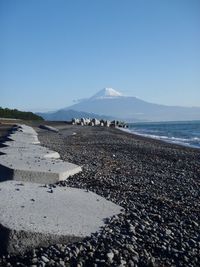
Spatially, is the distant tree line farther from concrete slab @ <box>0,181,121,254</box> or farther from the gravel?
concrete slab @ <box>0,181,121,254</box>

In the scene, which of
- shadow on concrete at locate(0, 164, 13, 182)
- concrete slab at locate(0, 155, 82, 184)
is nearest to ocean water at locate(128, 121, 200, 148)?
concrete slab at locate(0, 155, 82, 184)

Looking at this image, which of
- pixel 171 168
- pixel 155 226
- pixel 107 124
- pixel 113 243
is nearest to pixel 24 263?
pixel 113 243

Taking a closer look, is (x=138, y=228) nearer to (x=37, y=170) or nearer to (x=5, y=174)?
(x=37, y=170)

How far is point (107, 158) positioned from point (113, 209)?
22.5 feet

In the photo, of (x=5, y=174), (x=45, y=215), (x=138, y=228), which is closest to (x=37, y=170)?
(x=5, y=174)

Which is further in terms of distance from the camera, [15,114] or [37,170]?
[15,114]

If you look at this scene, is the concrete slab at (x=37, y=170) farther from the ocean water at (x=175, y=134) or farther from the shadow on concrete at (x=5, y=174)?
the ocean water at (x=175, y=134)

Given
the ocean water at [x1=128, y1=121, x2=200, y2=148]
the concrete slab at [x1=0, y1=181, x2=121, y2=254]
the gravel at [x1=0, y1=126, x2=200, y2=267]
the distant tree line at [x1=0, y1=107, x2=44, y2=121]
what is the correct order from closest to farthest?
the gravel at [x1=0, y1=126, x2=200, y2=267]
the concrete slab at [x1=0, y1=181, x2=121, y2=254]
the ocean water at [x1=128, y1=121, x2=200, y2=148]
the distant tree line at [x1=0, y1=107, x2=44, y2=121]

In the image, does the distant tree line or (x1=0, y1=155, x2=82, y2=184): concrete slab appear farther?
the distant tree line

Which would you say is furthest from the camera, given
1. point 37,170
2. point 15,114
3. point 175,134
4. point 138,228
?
point 15,114

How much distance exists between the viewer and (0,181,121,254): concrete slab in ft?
14.3

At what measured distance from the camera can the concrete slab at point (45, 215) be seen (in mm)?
4363

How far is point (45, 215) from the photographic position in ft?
16.2

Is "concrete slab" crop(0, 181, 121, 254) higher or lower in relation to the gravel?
higher
